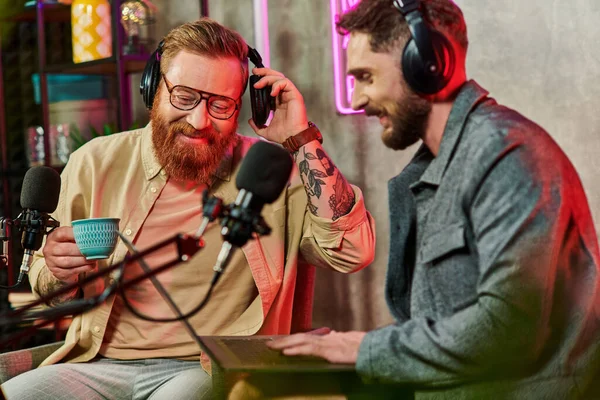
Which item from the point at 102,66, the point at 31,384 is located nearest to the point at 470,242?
the point at 31,384

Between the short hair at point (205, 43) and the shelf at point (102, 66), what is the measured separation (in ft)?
4.35

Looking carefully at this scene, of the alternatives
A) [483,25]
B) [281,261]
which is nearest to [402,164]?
[483,25]

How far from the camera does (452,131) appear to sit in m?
1.72

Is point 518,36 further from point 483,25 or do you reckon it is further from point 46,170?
point 46,170

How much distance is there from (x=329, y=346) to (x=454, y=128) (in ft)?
1.74

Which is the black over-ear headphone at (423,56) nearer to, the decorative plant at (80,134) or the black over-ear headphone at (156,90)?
the black over-ear headphone at (156,90)

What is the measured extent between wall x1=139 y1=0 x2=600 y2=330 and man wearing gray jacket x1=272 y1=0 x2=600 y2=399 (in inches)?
59.5

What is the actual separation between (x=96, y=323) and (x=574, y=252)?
63.1 inches

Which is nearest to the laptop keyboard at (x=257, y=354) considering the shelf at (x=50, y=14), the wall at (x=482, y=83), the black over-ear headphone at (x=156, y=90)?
the black over-ear headphone at (x=156, y=90)

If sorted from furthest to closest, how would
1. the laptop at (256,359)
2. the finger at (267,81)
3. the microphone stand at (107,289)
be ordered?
the finger at (267,81)
the laptop at (256,359)
the microphone stand at (107,289)

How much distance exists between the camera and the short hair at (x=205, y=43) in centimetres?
266

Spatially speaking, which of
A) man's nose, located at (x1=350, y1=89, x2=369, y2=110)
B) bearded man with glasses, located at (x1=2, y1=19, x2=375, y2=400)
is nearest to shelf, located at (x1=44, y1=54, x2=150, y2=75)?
bearded man with glasses, located at (x1=2, y1=19, x2=375, y2=400)

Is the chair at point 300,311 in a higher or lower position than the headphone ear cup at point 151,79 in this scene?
lower

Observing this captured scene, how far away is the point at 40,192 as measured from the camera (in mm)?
2139
